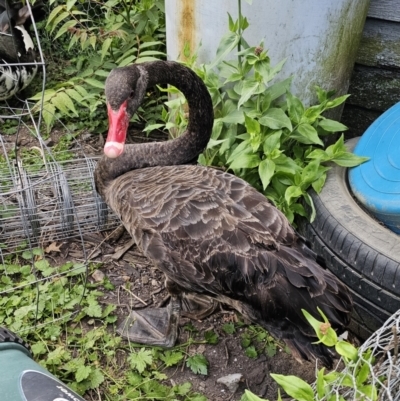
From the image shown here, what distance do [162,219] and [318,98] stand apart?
107cm

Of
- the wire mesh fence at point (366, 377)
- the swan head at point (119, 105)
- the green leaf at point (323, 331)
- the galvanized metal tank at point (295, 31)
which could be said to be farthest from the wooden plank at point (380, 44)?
the green leaf at point (323, 331)

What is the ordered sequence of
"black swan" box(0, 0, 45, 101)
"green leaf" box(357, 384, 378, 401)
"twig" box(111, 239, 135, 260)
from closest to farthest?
1. "green leaf" box(357, 384, 378, 401)
2. "twig" box(111, 239, 135, 260)
3. "black swan" box(0, 0, 45, 101)

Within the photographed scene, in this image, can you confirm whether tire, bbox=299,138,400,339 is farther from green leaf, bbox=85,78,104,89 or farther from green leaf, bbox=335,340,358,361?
green leaf, bbox=85,78,104,89

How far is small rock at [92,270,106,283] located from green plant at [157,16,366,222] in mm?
798

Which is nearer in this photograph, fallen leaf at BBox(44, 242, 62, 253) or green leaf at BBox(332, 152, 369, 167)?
green leaf at BBox(332, 152, 369, 167)

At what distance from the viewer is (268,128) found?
227 cm

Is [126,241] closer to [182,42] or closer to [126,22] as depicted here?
[182,42]

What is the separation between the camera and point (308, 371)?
6.57 ft

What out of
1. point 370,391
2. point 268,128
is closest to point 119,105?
point 268,128

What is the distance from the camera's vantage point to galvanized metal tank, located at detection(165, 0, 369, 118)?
2.19 m

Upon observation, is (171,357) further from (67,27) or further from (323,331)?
(67,27)

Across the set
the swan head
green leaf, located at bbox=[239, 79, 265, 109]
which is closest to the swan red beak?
the swan head

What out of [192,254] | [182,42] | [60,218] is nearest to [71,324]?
[60,218]

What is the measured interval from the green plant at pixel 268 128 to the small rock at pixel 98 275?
2.62 feet
